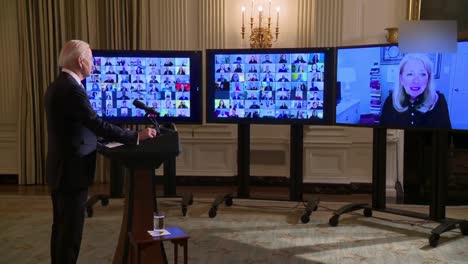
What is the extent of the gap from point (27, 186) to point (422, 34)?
495 cm

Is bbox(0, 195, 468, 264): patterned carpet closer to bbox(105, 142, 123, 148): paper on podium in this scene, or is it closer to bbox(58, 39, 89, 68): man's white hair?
bbox(105, 142, 123, 148): paper on podium

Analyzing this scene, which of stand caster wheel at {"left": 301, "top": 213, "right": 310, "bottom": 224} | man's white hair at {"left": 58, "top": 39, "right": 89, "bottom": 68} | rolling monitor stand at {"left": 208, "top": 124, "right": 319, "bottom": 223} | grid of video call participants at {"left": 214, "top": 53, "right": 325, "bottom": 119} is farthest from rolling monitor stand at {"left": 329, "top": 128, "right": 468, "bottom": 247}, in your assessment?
man's white hair at {"left": 58, "top": 39, "right": 89, "bottom": 68}

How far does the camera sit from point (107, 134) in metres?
3.03

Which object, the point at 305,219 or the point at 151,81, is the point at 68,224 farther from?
the point at 305,219

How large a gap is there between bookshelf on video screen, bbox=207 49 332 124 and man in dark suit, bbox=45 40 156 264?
2.08m

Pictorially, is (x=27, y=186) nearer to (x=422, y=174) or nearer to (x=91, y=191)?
(x=91, y=191)

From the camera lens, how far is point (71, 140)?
3.07m

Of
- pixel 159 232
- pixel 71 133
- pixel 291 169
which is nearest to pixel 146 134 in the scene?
pixel 71 133

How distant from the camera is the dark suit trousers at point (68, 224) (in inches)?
Answer: 122

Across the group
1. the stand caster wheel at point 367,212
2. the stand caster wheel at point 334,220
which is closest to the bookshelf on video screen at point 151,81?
the stand caster wheel at point 334,220

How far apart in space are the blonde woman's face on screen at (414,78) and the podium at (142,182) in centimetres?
225

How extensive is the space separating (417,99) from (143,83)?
2488mm

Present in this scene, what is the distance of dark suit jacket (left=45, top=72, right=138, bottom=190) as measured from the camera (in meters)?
3.02

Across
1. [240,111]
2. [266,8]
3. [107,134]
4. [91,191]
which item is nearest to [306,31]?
[266,8]
